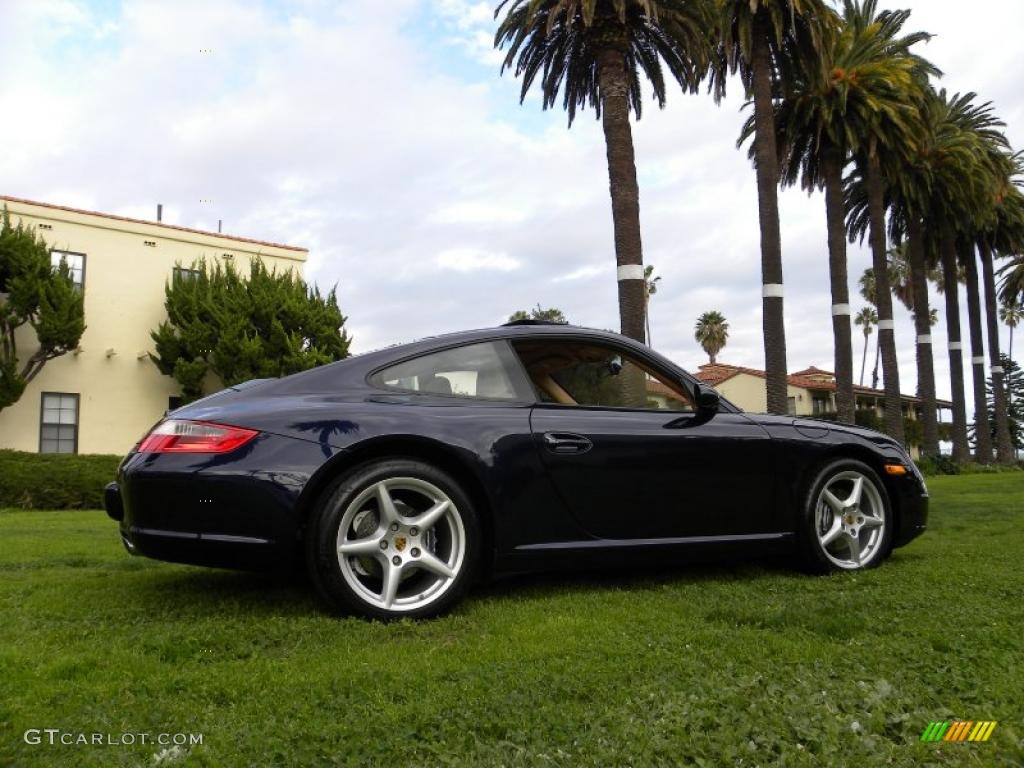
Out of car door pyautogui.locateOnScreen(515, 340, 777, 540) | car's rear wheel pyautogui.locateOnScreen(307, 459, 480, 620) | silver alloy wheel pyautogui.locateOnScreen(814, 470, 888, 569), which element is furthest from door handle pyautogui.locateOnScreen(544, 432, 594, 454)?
silver alloy wheel pyautogui.locateOnScreen(814, 470, 888, 569)

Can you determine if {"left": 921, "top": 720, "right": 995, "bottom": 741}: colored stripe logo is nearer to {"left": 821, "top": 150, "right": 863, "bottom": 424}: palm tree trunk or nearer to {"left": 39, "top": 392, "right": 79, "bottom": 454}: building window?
{"left": 821, "top": 150, "right": 863, "bottom": 424}: palm tree trunk

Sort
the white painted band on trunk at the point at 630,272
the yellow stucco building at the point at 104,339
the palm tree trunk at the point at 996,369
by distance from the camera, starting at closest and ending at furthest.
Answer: the white painted band on trunk at the point at 630,272 → the yellow stucco building at the point at 104,339 → the palm tree trunk at the point at 996,369

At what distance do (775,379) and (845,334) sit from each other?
5678 mm

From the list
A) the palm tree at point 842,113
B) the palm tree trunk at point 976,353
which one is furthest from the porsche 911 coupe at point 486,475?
the palm tree trunk at point 976,353

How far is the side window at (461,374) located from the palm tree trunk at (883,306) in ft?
72.4

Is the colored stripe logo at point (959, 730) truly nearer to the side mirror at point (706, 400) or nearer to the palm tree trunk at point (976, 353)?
the side mirror at point (706, 400)

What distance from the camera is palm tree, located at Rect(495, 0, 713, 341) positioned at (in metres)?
13.1

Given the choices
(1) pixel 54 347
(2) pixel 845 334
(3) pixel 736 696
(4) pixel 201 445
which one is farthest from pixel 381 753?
(2) pixel 845 334

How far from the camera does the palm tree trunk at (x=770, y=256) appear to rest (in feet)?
A: 53.9

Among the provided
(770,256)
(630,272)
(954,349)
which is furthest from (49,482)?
(954,349)

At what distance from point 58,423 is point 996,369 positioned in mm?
36842

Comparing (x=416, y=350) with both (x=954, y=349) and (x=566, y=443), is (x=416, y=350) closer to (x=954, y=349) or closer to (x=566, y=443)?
(x=566, y=443)

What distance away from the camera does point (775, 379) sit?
16469 millimetres

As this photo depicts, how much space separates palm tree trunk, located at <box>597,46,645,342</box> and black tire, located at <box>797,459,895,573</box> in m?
8.46
